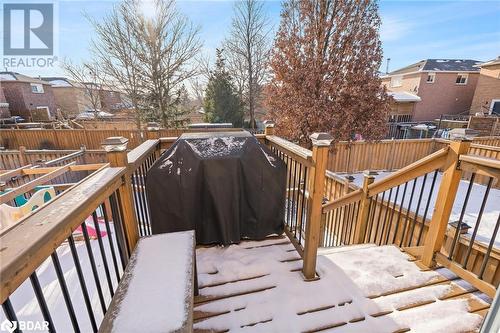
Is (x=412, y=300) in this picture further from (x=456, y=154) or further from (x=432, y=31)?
(x=432, y=31)

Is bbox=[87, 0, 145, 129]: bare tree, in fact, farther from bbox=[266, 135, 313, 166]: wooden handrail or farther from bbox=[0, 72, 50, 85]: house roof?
bbox=[0, 72, 50, 85]: house roof

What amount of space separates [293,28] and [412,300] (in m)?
6.64

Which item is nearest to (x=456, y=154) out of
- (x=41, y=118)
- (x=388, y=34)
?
(x=388, y=34)

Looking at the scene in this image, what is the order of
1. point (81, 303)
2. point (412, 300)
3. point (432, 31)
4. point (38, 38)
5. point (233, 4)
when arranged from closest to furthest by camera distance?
point (412, 300) < point (81, 303) < point (432, 31) < point (38, 38) < point (233, 4)

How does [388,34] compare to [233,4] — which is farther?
[233,4]

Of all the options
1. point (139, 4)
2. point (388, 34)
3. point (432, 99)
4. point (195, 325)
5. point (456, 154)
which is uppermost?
point (139, 4)

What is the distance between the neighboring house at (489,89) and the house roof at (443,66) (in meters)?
2.06

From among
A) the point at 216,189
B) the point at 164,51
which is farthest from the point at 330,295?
the point at 164,51

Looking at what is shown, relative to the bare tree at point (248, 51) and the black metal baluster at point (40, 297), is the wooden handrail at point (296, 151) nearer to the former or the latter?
the black metal baluster at point (40, 297)

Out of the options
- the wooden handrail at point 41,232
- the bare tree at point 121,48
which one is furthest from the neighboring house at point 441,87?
the wooden handrail at point 41,232

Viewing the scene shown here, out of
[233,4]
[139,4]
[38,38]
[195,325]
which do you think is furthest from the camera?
[233,4]

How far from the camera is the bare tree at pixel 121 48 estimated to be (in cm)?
1050

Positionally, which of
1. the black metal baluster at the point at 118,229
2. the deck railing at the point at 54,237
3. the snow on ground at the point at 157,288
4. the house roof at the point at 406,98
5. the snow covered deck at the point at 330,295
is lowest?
the snow covered deck at the point at 330,295

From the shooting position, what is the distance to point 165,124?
13.0 m
